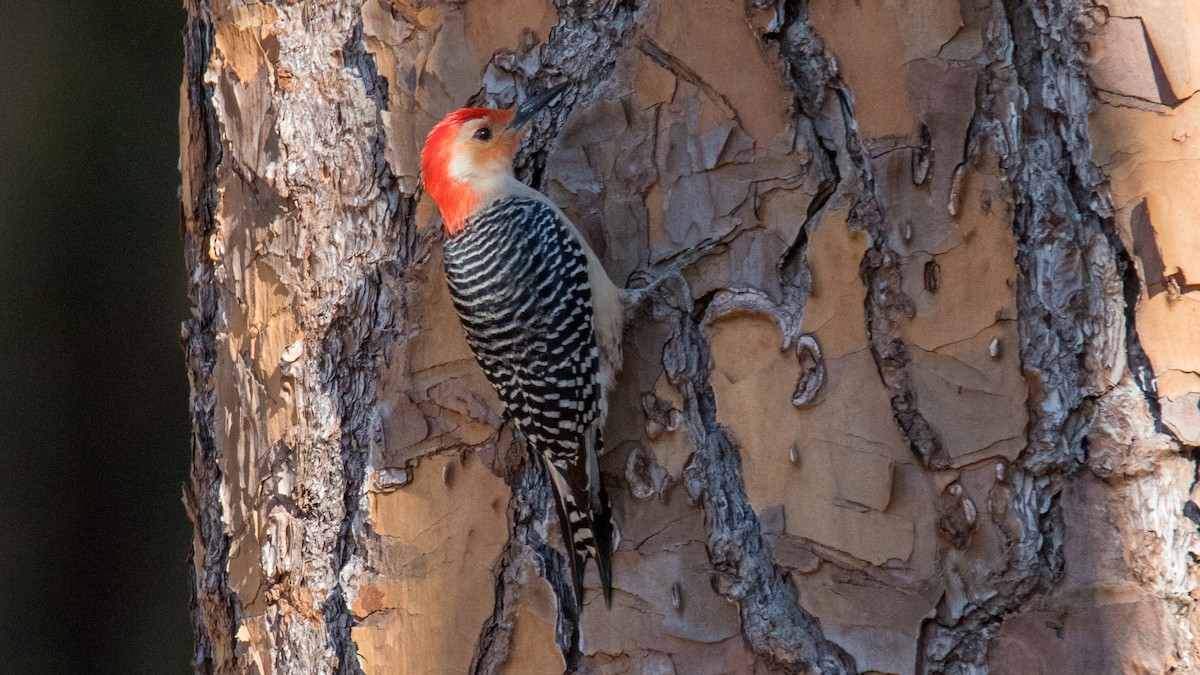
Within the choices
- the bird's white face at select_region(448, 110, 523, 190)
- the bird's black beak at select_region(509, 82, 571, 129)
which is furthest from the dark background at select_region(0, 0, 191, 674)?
the bird's black beak at select_region(509, 82, 571, 129)

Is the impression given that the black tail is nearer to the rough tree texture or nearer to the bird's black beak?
the rough tree texture

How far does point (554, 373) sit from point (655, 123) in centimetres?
56

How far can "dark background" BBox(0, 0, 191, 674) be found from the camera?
14.8 ft

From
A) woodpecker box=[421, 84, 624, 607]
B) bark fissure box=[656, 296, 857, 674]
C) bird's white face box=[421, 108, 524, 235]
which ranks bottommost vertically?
bark fissure box=[656, 296, 857, 674]

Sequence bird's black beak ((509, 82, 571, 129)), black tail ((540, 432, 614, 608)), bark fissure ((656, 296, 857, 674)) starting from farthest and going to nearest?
bird's black beak ((509, 82, 571, 129)) < black tail ((540, 432, 614, 608)) < bark fissure ((656, 296, 857, 674))

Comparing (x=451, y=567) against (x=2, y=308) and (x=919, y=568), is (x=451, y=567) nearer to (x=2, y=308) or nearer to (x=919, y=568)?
(x=919, y=568)

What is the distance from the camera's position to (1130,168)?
1673 mm

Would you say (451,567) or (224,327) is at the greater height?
(224,327)

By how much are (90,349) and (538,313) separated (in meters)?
3.20

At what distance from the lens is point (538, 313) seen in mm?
2232

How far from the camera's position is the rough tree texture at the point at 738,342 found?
5.52 ft

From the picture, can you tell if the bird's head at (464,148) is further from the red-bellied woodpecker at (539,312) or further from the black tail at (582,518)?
the black tail at (582,518)

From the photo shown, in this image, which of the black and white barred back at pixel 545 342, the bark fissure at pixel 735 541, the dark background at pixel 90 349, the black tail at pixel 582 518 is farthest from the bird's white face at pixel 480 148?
the dark background at pixel 90 349

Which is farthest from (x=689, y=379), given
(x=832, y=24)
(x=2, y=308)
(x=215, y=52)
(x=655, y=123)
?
(x=2, y=308)
